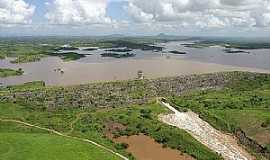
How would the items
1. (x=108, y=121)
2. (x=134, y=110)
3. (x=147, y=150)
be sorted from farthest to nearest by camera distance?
(x=134, y=110)
(x=108, y=121)
(x=147, y=150)

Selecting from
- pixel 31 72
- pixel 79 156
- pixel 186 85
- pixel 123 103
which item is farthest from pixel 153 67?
pixel 79 156

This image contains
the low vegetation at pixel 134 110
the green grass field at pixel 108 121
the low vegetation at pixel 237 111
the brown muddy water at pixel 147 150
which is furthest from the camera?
the low vegetation at pixel 237 111

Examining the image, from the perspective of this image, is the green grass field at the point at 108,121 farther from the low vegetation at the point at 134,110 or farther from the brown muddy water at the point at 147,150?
the brown muddy water at the point at 147,150

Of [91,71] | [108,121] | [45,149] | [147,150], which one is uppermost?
[45,149]

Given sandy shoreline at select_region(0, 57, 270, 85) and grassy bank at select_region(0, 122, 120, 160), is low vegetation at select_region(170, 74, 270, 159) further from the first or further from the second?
sandy shoreline at select_region(0, 57, 270, 85)

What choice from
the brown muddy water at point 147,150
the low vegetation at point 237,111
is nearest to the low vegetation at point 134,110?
the low vegetation at point 237,111

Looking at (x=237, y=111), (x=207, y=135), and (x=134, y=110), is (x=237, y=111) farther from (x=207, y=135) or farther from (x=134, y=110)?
(x=134, y=110)

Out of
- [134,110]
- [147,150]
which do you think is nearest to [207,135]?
[147,150]
